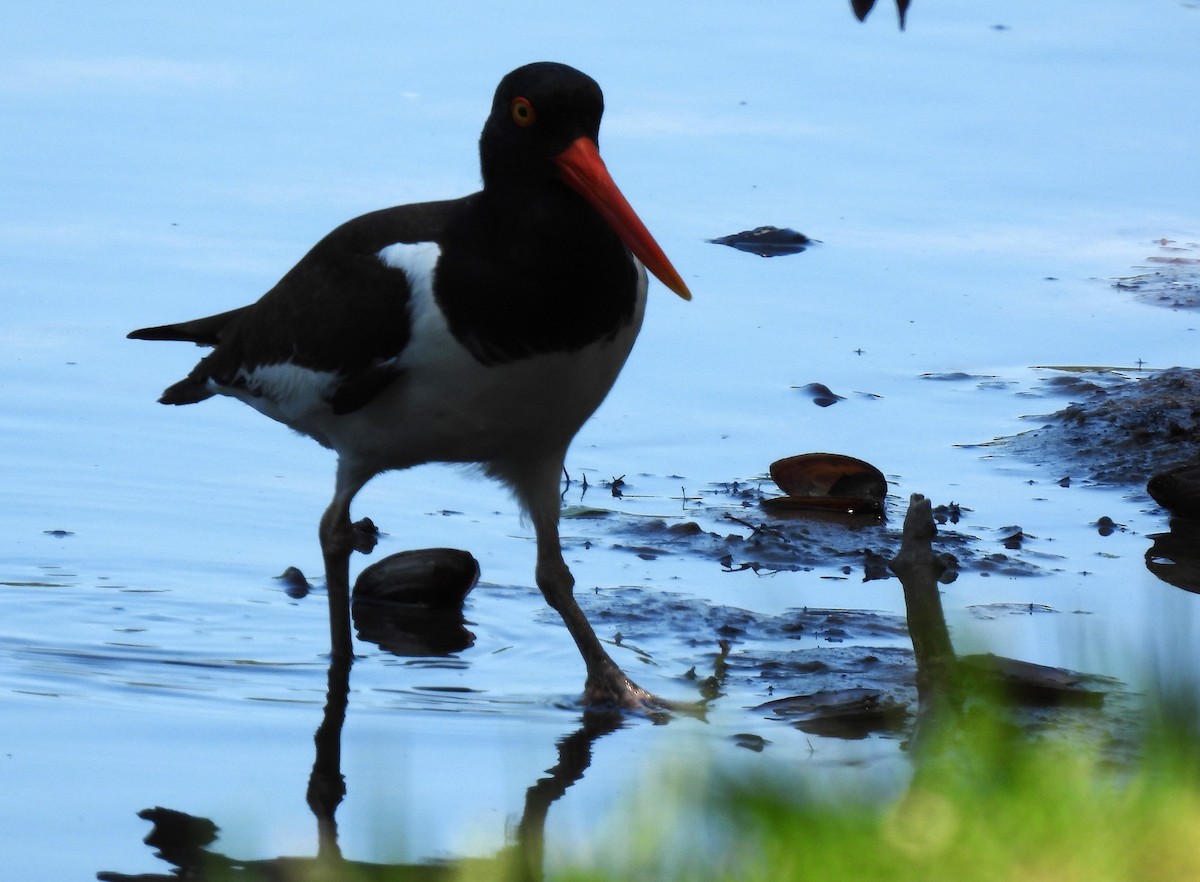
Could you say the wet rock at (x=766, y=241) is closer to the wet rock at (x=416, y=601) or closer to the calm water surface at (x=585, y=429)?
the calm water surface at (x=585, y=429)

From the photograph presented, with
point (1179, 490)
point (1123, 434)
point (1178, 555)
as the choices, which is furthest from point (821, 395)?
point (1178, 555)

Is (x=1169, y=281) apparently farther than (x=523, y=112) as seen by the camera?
Yes

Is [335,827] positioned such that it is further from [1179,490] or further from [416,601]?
[1179,490]

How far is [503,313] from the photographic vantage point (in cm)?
458

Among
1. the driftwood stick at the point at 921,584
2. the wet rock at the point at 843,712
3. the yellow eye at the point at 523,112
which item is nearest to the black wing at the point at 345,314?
the yellow eye at the point at 523,112

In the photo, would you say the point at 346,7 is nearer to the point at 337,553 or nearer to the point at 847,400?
the point at 847,400

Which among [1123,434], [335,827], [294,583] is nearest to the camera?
[335,827]

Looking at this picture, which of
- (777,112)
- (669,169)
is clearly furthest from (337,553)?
(777,112)

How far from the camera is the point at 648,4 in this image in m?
12.9

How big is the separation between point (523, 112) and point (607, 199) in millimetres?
311

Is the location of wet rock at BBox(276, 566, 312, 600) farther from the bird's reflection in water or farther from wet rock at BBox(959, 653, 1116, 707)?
wet rock at BBox(959, 653, 1116, 707)

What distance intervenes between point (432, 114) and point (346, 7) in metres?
2.51

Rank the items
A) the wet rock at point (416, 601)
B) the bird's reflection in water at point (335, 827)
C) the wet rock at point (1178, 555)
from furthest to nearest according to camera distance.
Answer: the wet rock at point (1178, 555)
the wet rock at point (416, 601)
the bird's reflection in water at point (335, 827)

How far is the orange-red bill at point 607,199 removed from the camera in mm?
4625
